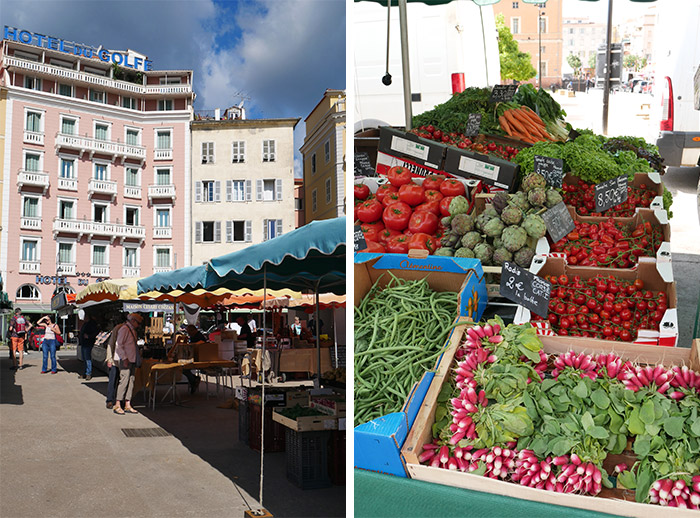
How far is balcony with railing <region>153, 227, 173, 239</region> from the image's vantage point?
97.5 feet

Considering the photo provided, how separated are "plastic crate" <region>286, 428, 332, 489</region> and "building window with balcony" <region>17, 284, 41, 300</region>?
23123 mm

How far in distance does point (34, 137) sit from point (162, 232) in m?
8.45

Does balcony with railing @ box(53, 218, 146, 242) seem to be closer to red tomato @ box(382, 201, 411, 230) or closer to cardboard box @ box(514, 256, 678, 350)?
red tomato @ box(382, 201, 411, 230)

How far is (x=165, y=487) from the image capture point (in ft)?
14.6

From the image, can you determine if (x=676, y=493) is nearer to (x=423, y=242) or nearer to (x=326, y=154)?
(x=423, y=242)

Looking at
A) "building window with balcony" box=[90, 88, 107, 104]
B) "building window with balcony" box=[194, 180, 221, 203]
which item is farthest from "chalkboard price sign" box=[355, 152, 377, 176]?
"building window with balcony" box=[194, 180, 221, 203]

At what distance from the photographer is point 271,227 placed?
27.6 meters

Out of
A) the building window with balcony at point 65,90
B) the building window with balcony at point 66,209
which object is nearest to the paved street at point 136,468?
the building window with balcony at point 65,90

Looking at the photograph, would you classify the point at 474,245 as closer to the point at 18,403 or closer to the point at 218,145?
the point at 18,403

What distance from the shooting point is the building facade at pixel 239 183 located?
89.0ft

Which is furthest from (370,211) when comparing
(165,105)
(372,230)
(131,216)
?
(131,216)

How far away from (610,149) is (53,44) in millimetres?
26255

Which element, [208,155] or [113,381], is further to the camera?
[208,155]

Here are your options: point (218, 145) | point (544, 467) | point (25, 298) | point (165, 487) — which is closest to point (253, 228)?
point (218, 145)
